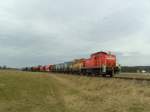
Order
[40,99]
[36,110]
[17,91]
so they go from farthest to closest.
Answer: [17,91] → [40,99] → [36,110]

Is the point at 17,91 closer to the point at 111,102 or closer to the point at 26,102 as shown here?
the point at 26,102

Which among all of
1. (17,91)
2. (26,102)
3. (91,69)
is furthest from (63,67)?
(26,102)

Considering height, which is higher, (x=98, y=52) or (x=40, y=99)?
(x=98, y=52)

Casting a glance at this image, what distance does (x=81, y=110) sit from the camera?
16.7 m

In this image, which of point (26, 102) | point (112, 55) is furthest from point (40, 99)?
point (112, 55)

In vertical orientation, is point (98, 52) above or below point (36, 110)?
above

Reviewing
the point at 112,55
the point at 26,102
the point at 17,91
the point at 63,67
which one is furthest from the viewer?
the point at 63,67

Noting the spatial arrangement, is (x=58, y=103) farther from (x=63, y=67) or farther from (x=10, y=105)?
(x=63, y=67)

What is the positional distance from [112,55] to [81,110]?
3200 centimetres

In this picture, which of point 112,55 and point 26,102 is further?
point 112,55

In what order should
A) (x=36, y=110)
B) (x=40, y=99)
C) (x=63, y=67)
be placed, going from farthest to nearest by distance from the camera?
(x=63, y=67) < (x=40, y=99) < (x=36, y=110)

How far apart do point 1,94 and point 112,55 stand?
26.5 metres

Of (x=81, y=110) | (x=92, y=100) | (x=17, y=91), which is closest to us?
(x=81, y=110)

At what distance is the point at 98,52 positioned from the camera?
49.9 m
